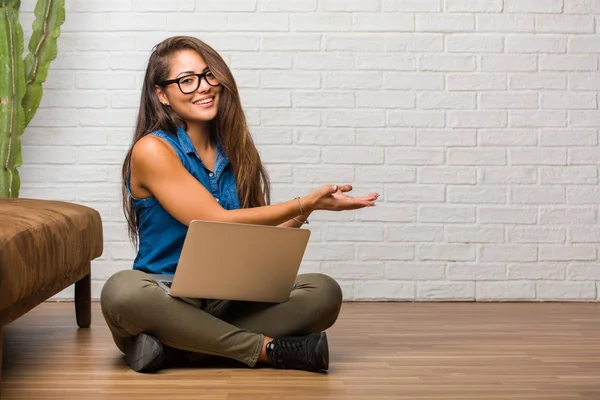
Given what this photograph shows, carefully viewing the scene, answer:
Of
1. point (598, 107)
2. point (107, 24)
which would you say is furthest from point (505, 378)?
point (107, 24)

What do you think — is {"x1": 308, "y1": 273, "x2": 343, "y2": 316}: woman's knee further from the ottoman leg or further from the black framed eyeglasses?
the ottoman leg

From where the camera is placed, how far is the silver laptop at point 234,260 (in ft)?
6.86

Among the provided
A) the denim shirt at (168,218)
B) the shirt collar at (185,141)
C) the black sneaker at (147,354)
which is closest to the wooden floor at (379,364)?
the black sneaker at (147,354)

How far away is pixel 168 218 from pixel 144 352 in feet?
1.17

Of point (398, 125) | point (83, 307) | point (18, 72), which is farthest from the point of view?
point (398, 125)

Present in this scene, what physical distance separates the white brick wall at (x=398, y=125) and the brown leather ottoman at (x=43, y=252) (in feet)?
2.32

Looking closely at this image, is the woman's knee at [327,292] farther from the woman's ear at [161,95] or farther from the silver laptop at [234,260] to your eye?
the woman's ear at [161,95]

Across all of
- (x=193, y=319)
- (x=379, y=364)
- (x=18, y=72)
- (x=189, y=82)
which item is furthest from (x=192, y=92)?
(x=18, y=72)

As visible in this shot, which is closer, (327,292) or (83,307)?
(327,292)

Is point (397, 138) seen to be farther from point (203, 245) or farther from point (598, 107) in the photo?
point (203, 245)

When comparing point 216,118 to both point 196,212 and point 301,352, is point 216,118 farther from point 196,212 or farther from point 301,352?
point 301,352

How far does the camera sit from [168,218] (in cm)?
235

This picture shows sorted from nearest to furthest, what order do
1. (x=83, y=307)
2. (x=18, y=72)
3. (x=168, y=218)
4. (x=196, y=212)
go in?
1. (x=196, y=212)
2. (x=168, y=218)
3. (x=83, y=307)
4. (x=18, y=72)

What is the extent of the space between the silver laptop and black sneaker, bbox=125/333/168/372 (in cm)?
12
